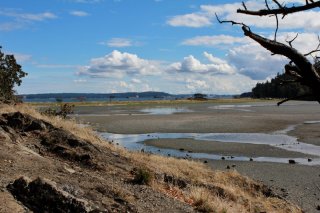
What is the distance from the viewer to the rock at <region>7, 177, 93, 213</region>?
9.17 meters

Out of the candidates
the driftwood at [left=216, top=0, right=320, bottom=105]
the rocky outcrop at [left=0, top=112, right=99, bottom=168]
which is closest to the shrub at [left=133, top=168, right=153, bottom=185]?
the rocky outcrop at [left=0, top=112, right=99, bottom=168]

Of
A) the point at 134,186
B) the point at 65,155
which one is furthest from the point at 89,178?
the point at 65,155

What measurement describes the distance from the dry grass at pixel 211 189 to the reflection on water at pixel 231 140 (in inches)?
278

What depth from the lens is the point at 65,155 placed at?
50.1 feet

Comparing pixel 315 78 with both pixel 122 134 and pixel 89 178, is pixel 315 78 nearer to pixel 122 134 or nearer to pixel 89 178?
pixel 89 178

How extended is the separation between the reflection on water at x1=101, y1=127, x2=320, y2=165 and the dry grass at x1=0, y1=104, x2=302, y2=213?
23.2ft

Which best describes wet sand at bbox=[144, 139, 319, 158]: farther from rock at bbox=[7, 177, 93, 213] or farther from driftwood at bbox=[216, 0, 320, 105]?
driftwood at bbox=[216, 0, 320, 105]

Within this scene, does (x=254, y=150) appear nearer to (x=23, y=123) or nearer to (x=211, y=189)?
(x=211, y=189)

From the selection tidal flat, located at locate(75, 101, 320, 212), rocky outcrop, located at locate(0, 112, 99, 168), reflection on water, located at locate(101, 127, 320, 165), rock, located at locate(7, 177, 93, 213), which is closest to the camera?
rock, located at locate(7, 177, 93, 213)

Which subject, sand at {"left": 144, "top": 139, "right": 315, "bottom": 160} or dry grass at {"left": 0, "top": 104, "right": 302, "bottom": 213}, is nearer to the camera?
dry grass at {"left": 0, "top": 104, "right": 302, "bottom": 213}

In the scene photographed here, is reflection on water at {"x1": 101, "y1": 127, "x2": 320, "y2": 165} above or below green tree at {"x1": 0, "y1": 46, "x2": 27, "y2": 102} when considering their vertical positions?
below

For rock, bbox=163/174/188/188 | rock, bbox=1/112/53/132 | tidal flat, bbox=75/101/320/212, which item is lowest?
tidal flat, bbox=75/101/320/212

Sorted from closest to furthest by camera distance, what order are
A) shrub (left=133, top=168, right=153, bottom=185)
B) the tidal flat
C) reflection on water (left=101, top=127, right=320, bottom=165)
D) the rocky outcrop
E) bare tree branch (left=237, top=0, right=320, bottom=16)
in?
bare tree branch (left=237, top=0, right=320, bottom=16) → shrub (left=133, top=168, right=153, bottom=185) → the rocky outcrop → the tidal flat → reflection on water (left=101, top=127, right=320, bottom=165)

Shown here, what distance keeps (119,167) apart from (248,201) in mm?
4498
